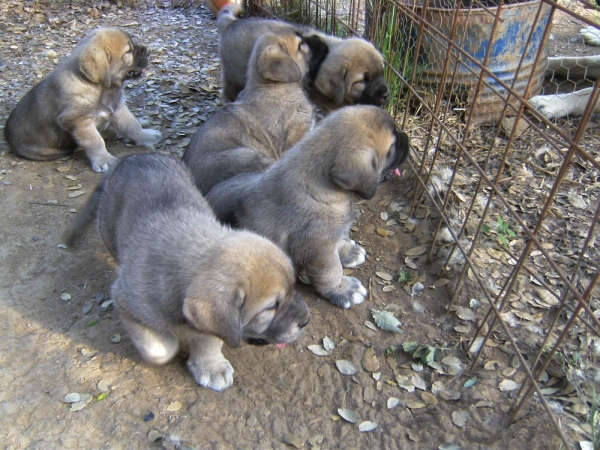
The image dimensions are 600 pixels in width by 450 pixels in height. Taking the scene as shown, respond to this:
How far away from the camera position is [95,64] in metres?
5.50

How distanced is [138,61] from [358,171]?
3.62 metres

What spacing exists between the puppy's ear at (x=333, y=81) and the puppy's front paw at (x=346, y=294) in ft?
6.82

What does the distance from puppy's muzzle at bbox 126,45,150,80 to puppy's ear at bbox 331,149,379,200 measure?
3436 mm

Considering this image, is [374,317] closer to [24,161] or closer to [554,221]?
[554,221]

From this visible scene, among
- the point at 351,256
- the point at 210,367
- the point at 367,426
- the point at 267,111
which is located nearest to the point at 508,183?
the point at 351,256

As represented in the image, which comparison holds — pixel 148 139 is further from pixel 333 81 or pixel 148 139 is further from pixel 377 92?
pixel 377 92

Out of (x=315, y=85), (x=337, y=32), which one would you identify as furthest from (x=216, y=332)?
(x=337, y=32)

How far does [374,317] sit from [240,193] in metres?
1.40

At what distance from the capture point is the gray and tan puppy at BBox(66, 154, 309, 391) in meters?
2.67

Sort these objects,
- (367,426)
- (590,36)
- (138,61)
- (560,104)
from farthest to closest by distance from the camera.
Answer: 1. (590,36)
2. (138,61)
3. (560,104)
4. (367,426)

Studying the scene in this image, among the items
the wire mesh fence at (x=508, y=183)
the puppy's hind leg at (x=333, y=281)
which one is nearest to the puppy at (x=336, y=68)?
the wire mesh fence at (x=508, y=183)

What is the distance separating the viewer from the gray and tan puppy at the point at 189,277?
2.67 m

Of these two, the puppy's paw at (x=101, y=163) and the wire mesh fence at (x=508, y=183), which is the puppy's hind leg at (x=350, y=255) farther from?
the puppy's paw at (x=101, y=163)

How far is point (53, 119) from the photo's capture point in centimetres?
567
